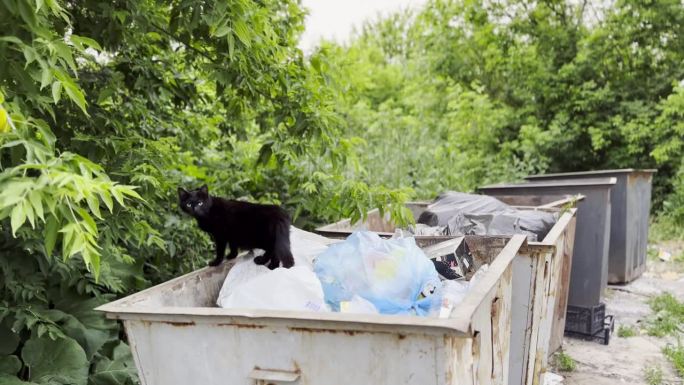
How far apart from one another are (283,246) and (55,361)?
4.52 ft

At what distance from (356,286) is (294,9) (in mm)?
2070

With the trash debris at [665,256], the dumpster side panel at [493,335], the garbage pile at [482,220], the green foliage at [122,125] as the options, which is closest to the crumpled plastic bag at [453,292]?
the dumpster side panel at [493,335]

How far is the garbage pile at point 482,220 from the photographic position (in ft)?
13.5

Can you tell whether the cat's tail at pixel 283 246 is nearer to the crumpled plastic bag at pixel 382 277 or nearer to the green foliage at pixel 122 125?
the crumpled plastic bag at pixel 382 277

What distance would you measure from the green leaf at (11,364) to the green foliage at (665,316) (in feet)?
17.2

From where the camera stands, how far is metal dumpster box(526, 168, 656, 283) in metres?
6.70

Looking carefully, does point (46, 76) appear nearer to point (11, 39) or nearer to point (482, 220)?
point (11, 39)

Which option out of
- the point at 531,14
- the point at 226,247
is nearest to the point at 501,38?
the point at 531,14

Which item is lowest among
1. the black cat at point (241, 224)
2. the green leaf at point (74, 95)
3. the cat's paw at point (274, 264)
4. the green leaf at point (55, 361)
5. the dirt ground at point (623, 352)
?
the dirt ground at point (623, 352)

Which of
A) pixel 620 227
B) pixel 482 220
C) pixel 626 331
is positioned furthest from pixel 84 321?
pixel 620 227

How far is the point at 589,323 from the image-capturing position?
5305mm

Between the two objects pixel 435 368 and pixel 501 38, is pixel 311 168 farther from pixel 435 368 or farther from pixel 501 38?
pixel 501 38

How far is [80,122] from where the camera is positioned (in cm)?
314

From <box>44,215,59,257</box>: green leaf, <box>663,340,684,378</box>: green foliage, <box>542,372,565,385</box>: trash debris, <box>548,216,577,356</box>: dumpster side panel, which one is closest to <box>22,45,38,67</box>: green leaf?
<box>44,215,59,257</box>: green leaf
